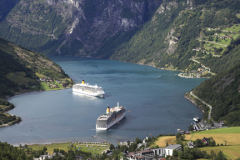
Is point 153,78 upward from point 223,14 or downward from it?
downward

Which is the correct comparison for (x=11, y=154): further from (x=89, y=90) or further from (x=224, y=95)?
(x=89, y=90)

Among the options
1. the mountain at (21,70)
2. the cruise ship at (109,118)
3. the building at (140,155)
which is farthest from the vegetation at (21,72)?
the building at (140,155)

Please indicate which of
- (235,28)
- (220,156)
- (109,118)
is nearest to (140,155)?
(220,156)

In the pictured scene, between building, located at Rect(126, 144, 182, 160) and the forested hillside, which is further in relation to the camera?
the forested hillside

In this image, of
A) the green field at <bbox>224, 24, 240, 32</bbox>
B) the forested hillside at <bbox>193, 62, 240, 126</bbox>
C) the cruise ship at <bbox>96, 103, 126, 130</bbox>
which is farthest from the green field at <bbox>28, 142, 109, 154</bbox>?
the green field at <bbox>224, 24, 240, 32</bbox>

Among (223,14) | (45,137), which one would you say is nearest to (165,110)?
(45,137)

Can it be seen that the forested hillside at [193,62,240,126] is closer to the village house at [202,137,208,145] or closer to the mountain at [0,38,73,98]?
the village house at [202,137,208,145]

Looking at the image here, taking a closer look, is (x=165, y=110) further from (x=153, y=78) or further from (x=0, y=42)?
(x=0, y=42)
